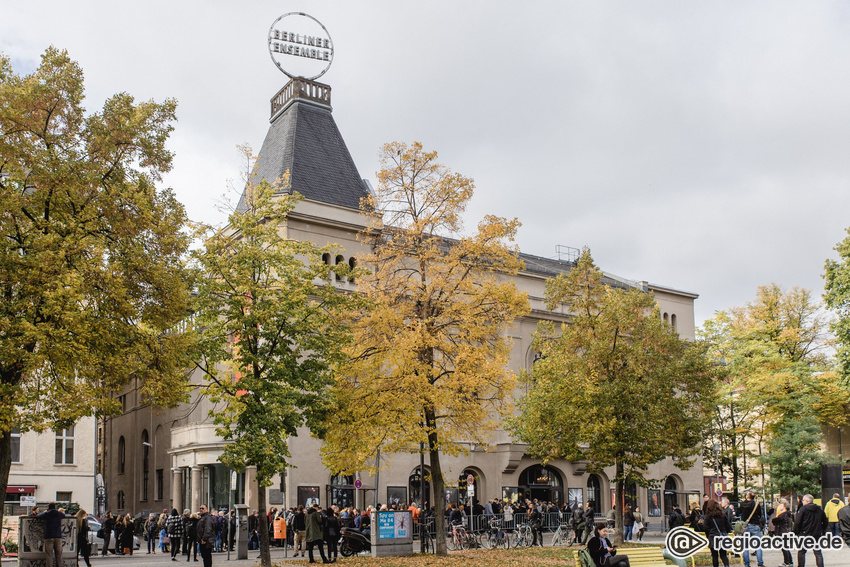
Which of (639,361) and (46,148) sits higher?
(46,148)

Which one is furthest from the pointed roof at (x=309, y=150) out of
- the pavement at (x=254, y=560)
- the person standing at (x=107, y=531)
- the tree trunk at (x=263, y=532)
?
the tree trunk at (x=263, y=532)

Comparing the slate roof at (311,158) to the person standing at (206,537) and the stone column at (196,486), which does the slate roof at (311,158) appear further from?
the person standing at (206,537)

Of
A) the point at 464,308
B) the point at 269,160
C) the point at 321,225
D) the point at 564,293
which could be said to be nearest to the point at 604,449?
the point at 564,293

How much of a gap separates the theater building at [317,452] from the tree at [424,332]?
9.59 meters

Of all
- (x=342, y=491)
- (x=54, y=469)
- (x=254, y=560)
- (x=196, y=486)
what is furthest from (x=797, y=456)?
(x=54, y=469)

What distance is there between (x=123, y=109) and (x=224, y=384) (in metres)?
7.63

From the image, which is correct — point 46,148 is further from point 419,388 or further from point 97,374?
point 419,388

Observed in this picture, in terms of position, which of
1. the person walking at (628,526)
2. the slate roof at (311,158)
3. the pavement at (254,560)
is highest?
the slate roof at (311,158)

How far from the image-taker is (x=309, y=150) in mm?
43250

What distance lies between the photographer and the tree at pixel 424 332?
24359mm

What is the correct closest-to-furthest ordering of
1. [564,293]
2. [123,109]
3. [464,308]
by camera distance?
[123,109] → [464,308] → [564,293]

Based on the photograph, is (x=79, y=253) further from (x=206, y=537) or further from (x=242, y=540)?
(x=242, y=540)

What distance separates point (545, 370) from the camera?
31328 millimetres

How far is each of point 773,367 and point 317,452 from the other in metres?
27.3
